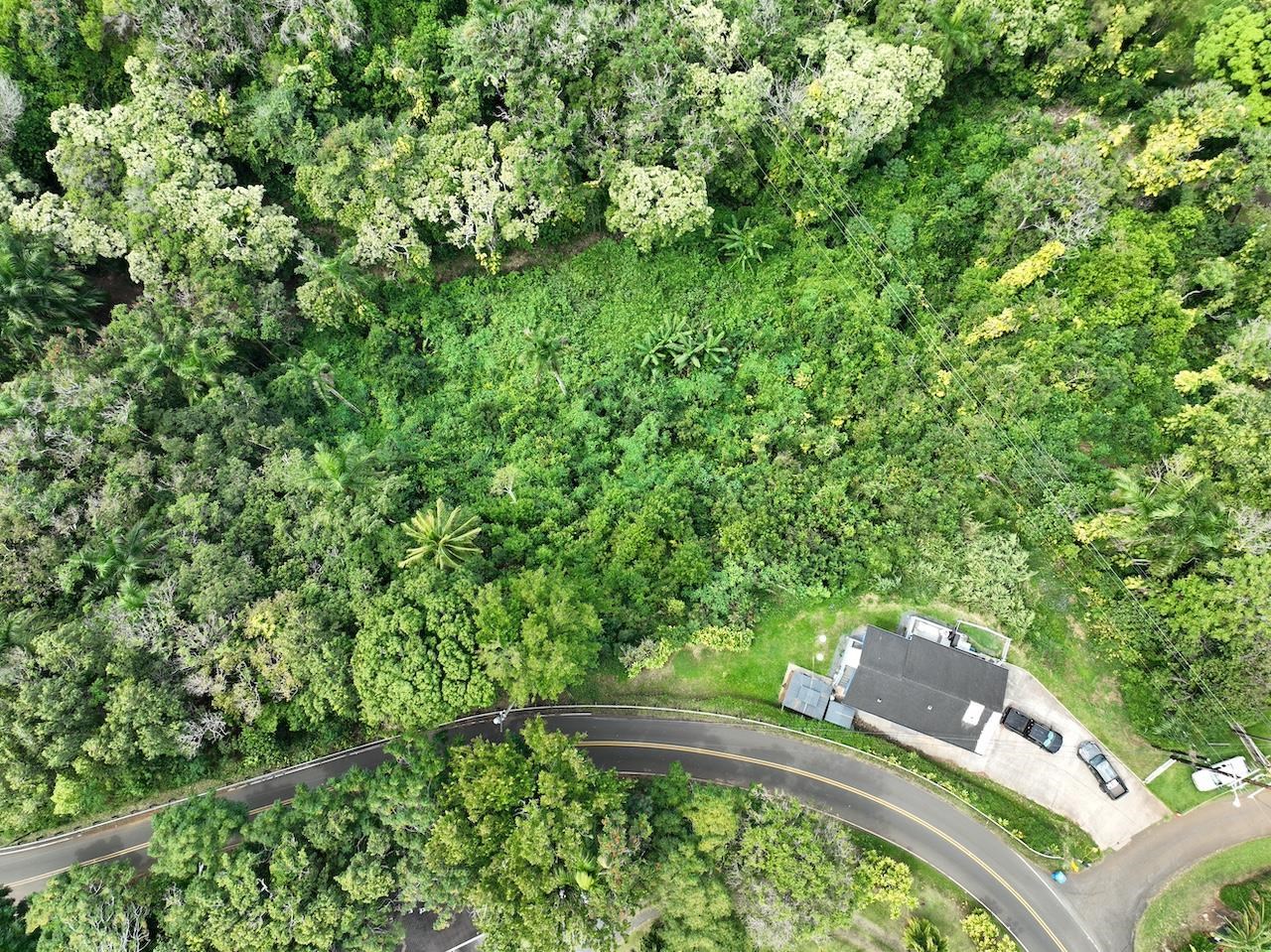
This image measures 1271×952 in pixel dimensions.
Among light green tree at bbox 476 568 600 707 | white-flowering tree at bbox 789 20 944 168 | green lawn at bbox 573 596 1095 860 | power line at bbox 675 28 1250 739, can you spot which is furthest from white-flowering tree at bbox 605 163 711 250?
green lawn at bbox 573 596 1095 860

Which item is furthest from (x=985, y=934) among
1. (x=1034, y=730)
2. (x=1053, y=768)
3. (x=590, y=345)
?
(x=590, y=345)

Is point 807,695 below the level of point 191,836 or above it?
above

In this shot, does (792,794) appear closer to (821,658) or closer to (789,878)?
(789,878)

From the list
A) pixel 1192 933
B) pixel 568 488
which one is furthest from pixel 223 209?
pixel 1192 933

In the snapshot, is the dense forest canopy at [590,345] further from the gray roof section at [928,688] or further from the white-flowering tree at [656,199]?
the gray roof section at [928,688]

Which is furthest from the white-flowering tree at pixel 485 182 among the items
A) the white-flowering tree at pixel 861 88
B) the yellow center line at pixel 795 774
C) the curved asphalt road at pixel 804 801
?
the yellow center line at pixel 795 774
